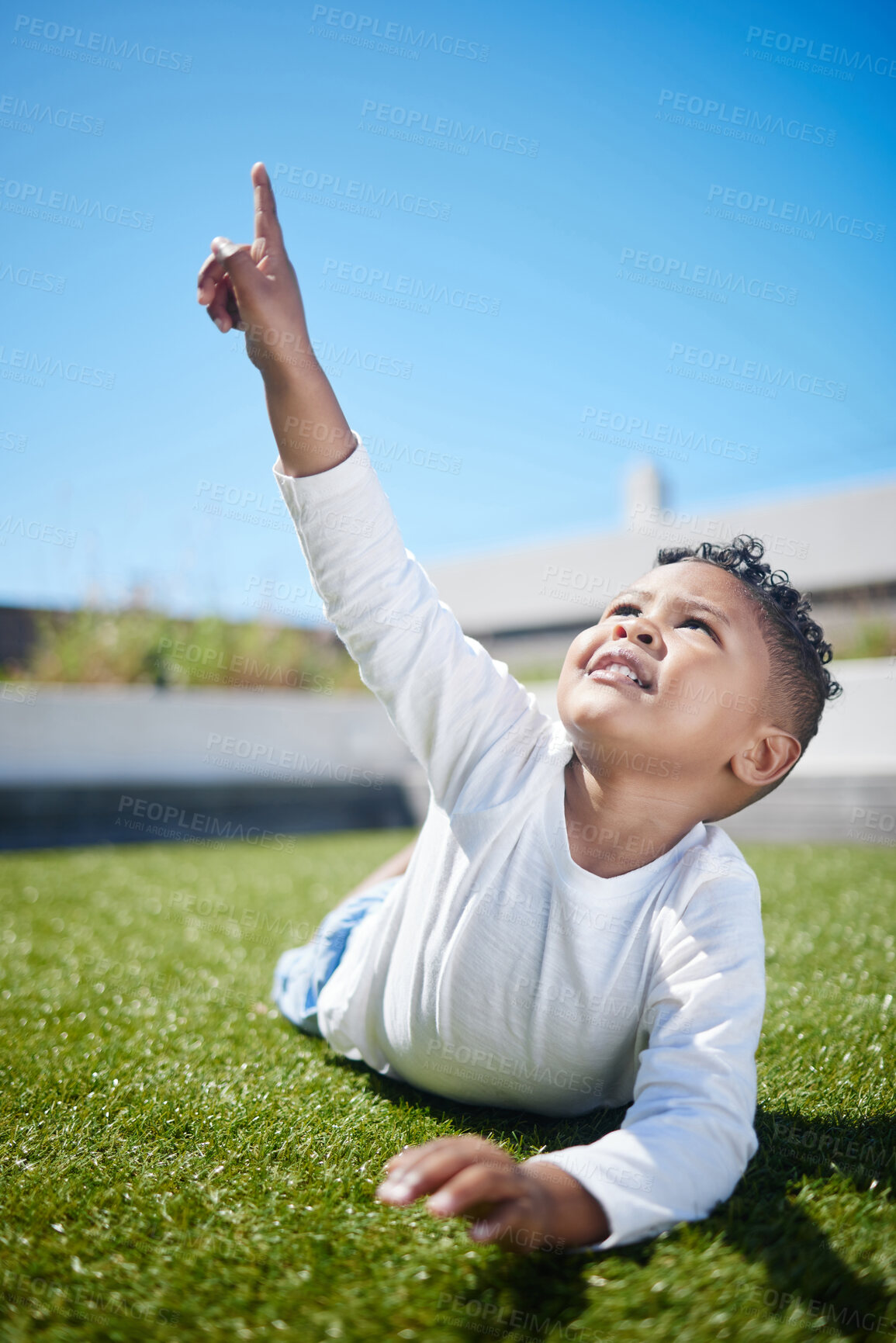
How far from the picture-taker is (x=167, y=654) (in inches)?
291

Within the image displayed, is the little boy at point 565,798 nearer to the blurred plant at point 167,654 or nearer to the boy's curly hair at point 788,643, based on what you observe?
the boy's curly hair at point 788,643

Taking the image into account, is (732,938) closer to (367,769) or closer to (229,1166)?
(229,1166)

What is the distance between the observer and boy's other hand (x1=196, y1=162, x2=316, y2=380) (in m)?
1.28

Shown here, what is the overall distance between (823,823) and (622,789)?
4.87 meters

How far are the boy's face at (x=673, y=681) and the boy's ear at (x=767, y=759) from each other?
0.12 ft

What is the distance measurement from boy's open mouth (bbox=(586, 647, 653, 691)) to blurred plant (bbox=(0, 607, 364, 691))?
6315 mm

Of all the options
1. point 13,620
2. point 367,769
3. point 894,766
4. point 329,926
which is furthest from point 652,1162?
point 13,620

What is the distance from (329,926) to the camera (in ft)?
7.04
